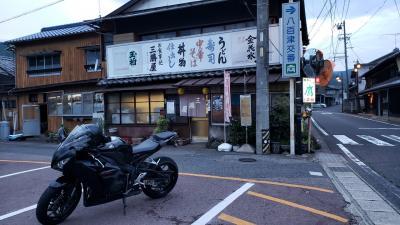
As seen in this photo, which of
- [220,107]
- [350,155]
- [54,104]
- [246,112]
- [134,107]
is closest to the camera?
[350,155]

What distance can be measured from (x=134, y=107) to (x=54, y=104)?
7084 mm

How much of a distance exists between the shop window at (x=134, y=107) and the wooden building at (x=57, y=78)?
1805 mm

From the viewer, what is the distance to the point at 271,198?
683cm

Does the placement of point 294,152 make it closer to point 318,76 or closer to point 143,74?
point 318,76

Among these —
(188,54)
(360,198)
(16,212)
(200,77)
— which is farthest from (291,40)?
(16,212)

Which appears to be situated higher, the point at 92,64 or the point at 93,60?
the point at 93,60

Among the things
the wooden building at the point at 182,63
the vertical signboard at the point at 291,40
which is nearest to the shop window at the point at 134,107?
the wooden building at the point at 182,63

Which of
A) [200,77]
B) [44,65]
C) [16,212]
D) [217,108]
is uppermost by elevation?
[44,65]

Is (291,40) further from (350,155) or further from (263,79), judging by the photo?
(350,155)

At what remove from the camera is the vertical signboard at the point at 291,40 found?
1235cm

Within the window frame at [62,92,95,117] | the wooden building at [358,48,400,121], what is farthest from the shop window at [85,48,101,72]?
the wooden building at [358,48,400,121]

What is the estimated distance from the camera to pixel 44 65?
2262 centimetres

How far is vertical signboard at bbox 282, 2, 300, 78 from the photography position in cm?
1235

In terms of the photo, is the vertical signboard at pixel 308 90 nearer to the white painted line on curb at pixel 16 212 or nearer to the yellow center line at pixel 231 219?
the yellow center line at pixel 231 219
